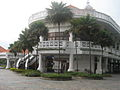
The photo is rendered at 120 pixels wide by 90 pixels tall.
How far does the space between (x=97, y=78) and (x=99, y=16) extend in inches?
584

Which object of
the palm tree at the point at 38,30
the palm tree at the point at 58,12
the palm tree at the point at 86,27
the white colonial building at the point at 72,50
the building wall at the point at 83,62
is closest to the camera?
the palm tree at the point at 58,12

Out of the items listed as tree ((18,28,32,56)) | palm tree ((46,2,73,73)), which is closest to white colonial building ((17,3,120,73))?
tree ((18,28,32,56))

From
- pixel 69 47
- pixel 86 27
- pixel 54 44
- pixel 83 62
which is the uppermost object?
pixel 86 27

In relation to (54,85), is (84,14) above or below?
above

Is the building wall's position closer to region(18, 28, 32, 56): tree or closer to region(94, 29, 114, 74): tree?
region(94, 29, 114, 74): tree

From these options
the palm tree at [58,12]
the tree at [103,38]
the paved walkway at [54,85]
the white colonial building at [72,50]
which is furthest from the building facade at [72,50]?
the paved walkway at [54,85]

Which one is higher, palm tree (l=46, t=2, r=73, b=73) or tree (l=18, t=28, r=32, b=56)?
palm tree (l=46, t=2, r=73, b=73)

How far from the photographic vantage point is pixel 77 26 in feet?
96.3

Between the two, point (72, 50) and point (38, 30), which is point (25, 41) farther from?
point (72, 50)

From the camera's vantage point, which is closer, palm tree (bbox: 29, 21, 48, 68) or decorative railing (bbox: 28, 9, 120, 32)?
palm tree (bbox: 29, 21, 48, 68)

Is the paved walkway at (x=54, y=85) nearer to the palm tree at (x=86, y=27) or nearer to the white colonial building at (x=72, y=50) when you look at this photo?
the palm tree at (x=86, y=27)

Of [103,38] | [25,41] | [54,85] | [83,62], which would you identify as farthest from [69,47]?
[54,85]

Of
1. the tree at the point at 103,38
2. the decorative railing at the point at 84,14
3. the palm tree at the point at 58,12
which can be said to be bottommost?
the tree at the point at 103,38

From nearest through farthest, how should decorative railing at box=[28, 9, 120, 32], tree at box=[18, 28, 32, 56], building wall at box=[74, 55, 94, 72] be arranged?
tree at box=[18, 28, 32, 56] → decorative railing at box=[28, 9, 120, 32] → building wall at box=[74, 55, 94, 72]
